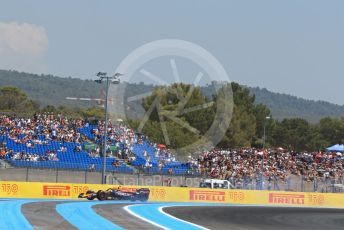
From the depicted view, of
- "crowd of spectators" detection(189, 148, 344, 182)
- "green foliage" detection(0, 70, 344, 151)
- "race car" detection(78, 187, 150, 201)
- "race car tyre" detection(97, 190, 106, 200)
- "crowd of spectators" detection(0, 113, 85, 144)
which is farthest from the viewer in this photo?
"green foliage" detection(0, 70, 344, 151)

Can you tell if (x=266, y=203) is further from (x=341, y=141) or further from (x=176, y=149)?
(x=341, y=141)

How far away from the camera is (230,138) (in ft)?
325

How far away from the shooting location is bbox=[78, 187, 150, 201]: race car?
132ft

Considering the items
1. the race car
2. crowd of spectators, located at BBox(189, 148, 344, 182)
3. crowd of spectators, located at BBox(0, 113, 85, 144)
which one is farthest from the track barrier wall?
crowd of spectators, located at BBox(0, 113, 85, 144)

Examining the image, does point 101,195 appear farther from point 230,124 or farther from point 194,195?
point 230,124

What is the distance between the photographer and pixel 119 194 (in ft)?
134

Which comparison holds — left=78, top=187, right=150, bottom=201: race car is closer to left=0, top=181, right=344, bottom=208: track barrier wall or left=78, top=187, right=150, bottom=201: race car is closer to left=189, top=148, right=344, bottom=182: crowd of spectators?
left=0, top=181, right=344, bottom=208: track barrier wall

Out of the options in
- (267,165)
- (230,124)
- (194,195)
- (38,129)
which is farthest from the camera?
(230,124)

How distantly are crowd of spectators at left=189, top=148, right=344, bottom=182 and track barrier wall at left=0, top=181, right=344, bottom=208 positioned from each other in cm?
201

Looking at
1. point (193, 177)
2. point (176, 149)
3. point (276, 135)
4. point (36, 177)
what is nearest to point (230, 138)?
point (176, 149)

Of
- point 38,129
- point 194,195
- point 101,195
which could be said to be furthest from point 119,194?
point 38,129

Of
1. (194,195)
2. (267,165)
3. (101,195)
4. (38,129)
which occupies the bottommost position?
(101,195)

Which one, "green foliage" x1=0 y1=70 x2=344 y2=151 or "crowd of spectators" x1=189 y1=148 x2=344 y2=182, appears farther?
"green foliage" x1=0 y1=70 x2=344 y2=151

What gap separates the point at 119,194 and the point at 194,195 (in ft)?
24.0
